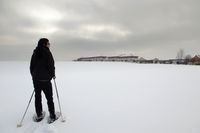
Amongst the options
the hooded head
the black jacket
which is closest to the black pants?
the black jacket

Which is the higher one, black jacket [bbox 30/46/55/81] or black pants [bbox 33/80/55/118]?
black jacket [bbox 30/46/55/81]

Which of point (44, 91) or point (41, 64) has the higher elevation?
point (41, 64)

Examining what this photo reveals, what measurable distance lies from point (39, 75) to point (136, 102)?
319 cm

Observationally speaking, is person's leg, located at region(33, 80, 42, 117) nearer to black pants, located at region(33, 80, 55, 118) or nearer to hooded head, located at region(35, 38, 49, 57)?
black pants, located at region(33, 80, 55, 118)

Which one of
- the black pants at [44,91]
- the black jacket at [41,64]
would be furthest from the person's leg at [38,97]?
the black jacket at [41,64]

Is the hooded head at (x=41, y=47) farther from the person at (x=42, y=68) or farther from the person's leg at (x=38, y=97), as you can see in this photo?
the person's leg at (x=38, y=97)

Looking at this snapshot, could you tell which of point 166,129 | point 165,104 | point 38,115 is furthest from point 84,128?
point 165,104

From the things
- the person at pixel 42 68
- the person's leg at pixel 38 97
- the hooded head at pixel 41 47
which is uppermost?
the hooded head at pixel 41 47

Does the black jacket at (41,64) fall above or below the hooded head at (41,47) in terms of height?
below

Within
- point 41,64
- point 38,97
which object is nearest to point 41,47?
point 41,64

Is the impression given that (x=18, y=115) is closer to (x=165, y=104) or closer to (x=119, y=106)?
(x=119, y=106)

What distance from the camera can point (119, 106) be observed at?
3.42 meters

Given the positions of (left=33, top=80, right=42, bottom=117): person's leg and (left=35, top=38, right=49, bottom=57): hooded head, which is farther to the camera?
(left=33, top=80, right=42, bottom=117): person's leg

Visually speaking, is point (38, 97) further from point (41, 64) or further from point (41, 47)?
point (41, 47)
